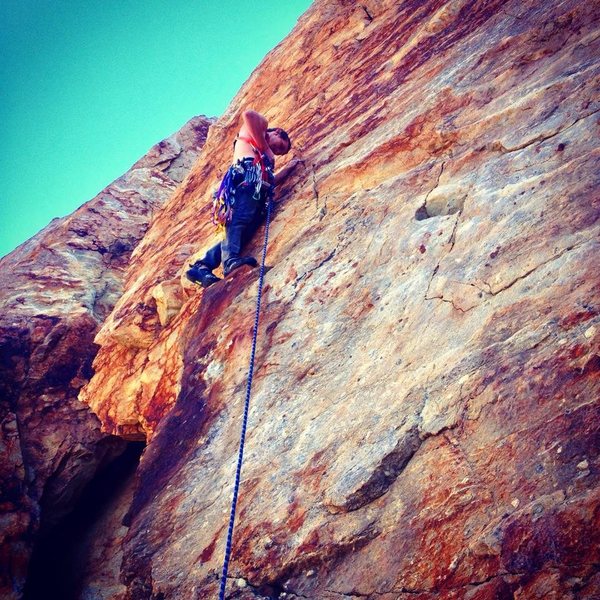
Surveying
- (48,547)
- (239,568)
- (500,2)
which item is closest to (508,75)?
(500,2)

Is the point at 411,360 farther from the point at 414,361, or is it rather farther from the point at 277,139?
the point at 277,139

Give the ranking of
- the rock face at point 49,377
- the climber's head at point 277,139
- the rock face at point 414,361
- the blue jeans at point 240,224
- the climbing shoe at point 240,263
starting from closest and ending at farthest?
the rock face at point 414,361 → the climbing shoe at point 240,263 → the blue jeans at point 240,224 → the rock face at point 49,377 → the climber's head at point 277,139

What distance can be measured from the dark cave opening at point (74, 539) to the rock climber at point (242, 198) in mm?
3524

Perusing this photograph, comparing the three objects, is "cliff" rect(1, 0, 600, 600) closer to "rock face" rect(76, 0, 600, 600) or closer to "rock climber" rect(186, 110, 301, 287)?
"rock face" rect(76, 0, 600, 600)

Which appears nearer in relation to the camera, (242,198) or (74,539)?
(242,198)

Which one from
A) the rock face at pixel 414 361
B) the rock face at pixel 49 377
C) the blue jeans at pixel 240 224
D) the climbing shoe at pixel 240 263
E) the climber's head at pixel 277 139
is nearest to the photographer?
the rock face at pixel 414 361

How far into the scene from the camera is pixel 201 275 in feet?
18.1

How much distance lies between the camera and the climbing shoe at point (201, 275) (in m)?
5.43

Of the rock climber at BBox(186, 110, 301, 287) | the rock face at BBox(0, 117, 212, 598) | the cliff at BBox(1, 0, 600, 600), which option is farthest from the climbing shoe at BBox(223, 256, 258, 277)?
the rock face at BBox(0, 117, 212, 598)

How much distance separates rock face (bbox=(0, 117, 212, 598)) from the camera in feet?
18.1

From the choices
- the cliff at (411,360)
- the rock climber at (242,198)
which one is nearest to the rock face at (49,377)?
the cliff at (411,360)

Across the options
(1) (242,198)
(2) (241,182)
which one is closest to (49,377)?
(1) (242,198)

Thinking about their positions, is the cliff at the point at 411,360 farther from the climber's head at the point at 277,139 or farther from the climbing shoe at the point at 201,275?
the climber's head at the point at 277,139

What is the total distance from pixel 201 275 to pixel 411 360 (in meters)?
3.29
